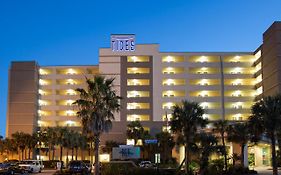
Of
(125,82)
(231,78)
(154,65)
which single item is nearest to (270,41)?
(231,78)

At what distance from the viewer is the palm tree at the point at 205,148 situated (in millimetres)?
49250

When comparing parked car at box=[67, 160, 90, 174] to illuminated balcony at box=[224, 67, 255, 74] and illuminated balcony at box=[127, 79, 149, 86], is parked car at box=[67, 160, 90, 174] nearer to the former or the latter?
illuminated balcony at box=[127, 79, 149, 86]

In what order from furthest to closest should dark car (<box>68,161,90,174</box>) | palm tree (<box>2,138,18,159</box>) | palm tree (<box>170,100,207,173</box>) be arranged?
1. palm tree (<box>2,138,18,159</box>)
2. dark car (<box>68,161,90,174</box>)
3. palm tree (<box>170,100,207,173</box>)

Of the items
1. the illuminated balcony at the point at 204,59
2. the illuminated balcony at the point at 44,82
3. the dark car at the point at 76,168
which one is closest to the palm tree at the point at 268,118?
the dark car at the point at 76,168

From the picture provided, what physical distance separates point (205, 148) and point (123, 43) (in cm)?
7139

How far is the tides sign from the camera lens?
390 feet

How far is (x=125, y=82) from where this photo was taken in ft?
387

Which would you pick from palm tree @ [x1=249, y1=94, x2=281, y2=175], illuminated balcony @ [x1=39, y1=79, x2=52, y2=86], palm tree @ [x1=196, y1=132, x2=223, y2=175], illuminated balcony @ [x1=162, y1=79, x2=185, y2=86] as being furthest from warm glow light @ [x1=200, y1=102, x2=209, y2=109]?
palm tree @ [x1=249, y1=94, x2=281, y2=175]

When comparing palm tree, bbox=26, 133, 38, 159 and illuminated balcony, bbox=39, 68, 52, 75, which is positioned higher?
illuminated balcony, bbox=39, 68, 52, 75

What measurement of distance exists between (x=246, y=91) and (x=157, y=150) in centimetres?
3616

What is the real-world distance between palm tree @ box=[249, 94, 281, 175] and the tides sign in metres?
79.7

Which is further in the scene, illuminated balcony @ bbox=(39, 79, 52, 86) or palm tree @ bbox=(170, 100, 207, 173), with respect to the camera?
illuminated balcony @ bbox=(39, 79, 52, 86)

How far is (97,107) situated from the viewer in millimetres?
44844

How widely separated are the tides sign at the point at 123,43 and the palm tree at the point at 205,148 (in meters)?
64.7
